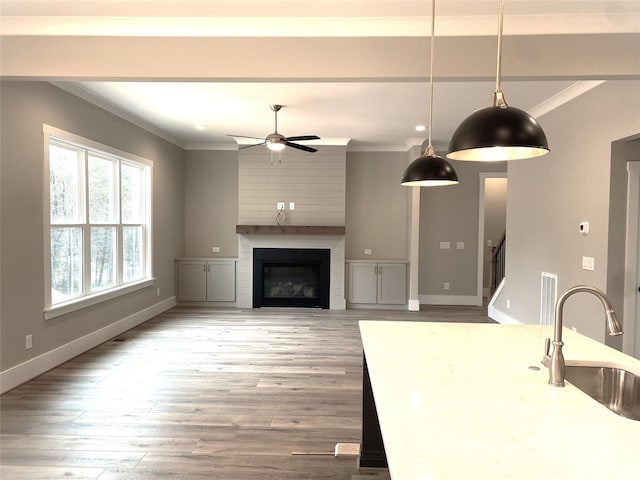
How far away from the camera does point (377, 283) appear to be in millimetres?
6594

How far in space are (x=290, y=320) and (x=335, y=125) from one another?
9.43ft

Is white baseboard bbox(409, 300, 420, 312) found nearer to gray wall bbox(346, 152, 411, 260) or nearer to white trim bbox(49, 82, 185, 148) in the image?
gray wall bbox(346, 152, 411, 260)

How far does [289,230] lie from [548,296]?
3706 mm

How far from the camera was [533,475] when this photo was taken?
892 millimetres

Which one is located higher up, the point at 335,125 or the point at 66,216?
the point at 335,125

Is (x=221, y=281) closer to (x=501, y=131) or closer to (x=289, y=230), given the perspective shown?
(x=289, y=230)

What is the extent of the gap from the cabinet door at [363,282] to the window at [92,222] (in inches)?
124

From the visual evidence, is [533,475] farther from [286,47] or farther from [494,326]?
[286,47]

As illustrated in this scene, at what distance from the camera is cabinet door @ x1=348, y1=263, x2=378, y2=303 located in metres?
6.60

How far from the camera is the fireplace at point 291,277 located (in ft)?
21.5

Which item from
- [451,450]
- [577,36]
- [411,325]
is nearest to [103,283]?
[411,325]

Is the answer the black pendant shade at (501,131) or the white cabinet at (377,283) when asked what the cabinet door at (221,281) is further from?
the black pendant shade at (501,131)

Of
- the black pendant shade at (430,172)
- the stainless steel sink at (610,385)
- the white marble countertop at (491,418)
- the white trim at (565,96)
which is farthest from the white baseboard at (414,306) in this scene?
the stainless steel sink at (610,385)

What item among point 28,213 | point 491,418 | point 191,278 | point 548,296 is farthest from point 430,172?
point 191,278
